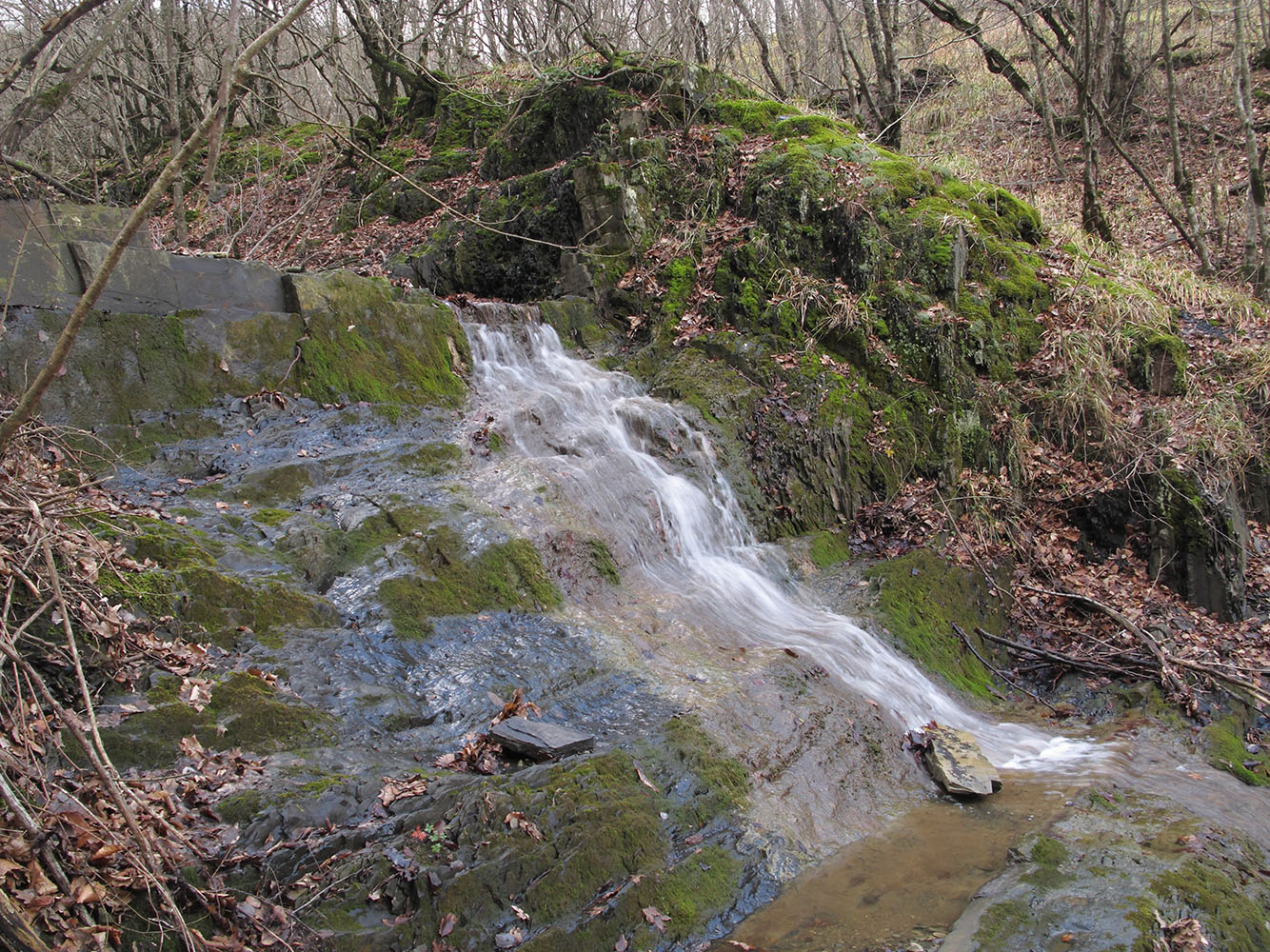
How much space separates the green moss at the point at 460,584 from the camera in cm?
525

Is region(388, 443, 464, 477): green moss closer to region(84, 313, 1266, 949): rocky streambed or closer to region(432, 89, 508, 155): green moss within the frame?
region(84, 313, 1266, 949): rocky streambed

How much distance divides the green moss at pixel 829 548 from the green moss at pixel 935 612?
1.62 ft

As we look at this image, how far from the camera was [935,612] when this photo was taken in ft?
23.2

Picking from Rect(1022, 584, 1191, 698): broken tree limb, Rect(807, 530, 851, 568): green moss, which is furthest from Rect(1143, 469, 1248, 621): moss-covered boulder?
Rect(807, 530, 851, 568): green moss

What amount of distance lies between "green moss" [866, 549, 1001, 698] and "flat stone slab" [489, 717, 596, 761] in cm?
342

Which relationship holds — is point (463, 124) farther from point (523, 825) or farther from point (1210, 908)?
point (1210, 908)

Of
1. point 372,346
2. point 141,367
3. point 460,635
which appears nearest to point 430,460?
point 372,346

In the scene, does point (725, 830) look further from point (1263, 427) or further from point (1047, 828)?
point (1263, 427)

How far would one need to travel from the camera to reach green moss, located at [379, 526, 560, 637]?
525 centimetres

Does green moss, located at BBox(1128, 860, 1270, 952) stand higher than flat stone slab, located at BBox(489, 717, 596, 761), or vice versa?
flat stone slab, located at BBox(489, 717, 596, 761)

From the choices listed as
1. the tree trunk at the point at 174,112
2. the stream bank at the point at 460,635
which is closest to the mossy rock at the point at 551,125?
the tree trunk at the point at 174,112

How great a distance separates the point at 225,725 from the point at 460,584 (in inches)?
78.2

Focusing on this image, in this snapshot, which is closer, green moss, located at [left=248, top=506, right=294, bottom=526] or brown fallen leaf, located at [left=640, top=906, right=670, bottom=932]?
brown fallen leaf, located at [left=640, top=906, right=670, bottom=932]

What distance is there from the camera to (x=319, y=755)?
385cm
